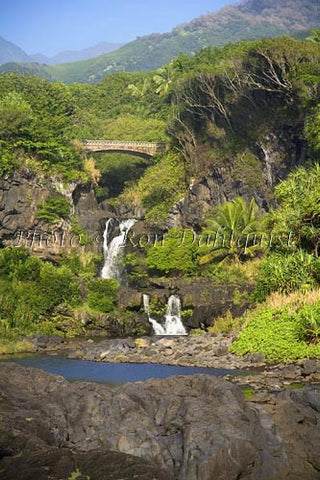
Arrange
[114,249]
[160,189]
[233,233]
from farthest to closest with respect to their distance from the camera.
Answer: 1. [160,189]
2. [114,249]
3. [233,233]

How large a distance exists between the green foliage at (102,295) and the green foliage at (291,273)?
10.2m

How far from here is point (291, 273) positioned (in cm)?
3659

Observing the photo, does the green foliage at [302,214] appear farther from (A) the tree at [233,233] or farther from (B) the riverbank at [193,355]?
(A) the tree at [233,233]

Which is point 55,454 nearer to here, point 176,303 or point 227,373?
point 227,373

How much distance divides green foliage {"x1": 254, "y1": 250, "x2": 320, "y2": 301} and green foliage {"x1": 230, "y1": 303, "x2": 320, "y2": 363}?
6.01ft

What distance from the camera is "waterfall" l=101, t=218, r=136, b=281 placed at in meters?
50.8

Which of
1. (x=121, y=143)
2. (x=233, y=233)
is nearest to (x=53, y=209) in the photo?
(x=121, y=143)

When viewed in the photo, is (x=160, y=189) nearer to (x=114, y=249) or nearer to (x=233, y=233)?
(x=114, y=249)

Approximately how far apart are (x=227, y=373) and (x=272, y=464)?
45.7 ft

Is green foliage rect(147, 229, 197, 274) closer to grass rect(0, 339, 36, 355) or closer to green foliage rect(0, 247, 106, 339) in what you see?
green foliage rect(0, 247, 106, 339)

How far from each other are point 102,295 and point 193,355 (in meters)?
12.0

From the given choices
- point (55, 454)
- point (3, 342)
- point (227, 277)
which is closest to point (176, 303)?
point (227, 277)

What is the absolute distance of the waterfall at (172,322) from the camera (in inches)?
1667

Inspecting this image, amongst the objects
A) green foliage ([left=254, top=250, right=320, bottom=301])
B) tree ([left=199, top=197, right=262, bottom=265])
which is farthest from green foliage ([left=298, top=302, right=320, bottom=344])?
tree ([left=199, top=197, right=262, bottom=265])
